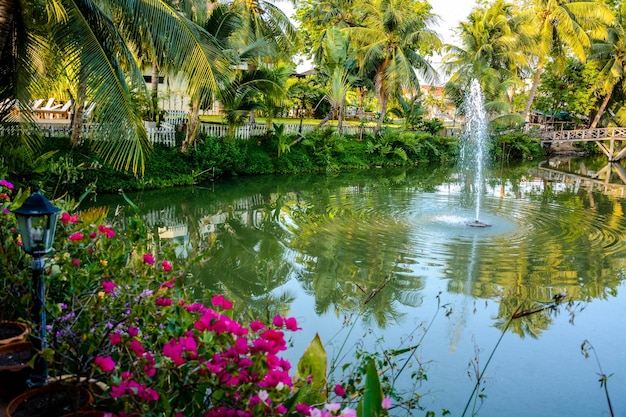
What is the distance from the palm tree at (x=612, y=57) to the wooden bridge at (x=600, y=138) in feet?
10.0

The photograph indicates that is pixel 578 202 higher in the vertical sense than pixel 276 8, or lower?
lower

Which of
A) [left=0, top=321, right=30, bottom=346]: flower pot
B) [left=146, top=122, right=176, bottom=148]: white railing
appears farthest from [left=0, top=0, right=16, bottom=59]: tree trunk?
[left=146, top=122, right=176, bottom=148]: white railing

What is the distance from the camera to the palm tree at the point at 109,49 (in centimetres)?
643

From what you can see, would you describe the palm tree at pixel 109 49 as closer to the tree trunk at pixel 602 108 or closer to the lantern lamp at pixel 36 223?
the lantern lamp at pixel 36 223

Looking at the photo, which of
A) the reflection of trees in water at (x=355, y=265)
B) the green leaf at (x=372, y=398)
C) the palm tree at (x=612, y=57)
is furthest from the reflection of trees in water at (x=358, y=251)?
the palm tree at (x=612, y=57)

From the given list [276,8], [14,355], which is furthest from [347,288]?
[276,8]

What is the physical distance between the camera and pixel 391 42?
22.6m

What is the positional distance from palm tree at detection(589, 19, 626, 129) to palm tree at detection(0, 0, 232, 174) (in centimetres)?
2797

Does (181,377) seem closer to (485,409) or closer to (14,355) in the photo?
(14,355)

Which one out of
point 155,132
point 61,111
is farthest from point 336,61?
point 61,111

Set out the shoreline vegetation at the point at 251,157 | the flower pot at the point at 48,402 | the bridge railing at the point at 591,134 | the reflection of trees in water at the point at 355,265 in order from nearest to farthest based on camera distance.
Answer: the flower pot at the point at 48,402, the reflection of trees in water at the point at 355,265, the shoreline vegetation at the point at 251,157, the bridge railing at the point at 591,134

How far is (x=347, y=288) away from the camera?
24.0ft

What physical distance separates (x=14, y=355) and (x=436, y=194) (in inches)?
530

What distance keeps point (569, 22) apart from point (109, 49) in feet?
85.8
